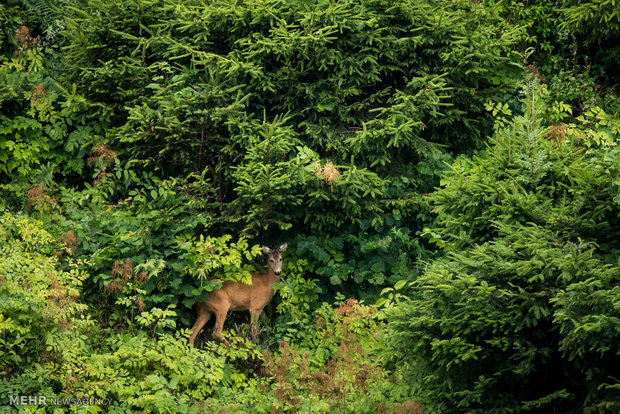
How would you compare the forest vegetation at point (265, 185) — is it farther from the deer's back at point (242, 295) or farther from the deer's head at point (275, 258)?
the deer's head at point (275, 258)

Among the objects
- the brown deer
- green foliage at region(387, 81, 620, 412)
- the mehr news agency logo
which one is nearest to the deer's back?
the brown deer

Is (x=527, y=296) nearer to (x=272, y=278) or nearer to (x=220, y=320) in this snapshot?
(x=272, y=278)

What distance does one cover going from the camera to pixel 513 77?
32.7 feet

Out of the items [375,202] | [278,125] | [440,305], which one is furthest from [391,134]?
[440,305]

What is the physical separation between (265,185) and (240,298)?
1.41 m

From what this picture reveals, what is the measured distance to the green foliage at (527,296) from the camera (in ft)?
16.4

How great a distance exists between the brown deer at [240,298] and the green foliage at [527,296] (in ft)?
8.26

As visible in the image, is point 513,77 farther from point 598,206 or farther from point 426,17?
point 598,206

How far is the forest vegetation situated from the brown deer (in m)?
0.14

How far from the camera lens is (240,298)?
834cm

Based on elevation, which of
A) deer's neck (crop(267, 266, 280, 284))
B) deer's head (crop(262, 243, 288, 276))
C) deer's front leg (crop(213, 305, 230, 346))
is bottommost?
deer's front leg (crop(213, 305, 230, 346))

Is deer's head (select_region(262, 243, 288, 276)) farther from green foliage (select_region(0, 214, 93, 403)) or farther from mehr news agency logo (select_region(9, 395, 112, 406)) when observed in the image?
mehr news agency logo (select_region(9, 395, 112, 406))

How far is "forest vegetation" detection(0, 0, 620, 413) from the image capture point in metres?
→ 6.32

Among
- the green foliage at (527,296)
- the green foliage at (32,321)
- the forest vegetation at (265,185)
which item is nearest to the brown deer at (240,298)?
the forest vegetation at (265,185)
